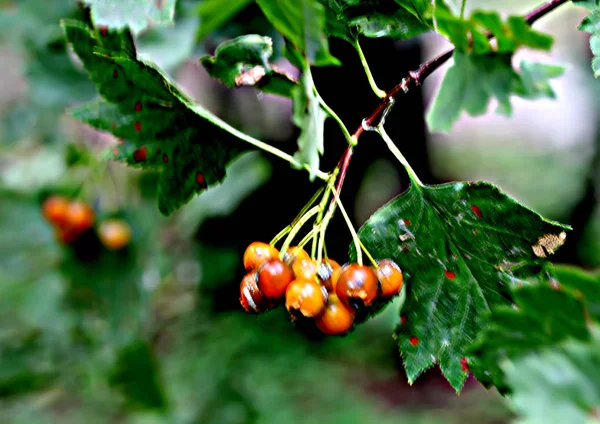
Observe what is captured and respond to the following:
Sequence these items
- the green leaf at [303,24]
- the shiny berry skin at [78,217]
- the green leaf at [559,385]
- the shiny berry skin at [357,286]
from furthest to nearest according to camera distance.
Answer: the shiny berry skin at [78,217] < the shiny berry skin at [357,286] < the green leaf at [303,24] < the green leaf at [559,385]

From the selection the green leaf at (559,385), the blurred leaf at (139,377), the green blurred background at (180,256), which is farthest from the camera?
the blurred leaf at (139,377)

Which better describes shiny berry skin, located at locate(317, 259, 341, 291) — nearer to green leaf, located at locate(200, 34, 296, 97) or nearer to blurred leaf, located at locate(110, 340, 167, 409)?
green leaf, located at locate(200, 34, 296, 97)

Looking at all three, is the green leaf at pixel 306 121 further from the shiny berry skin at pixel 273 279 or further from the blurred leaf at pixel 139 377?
the blurred leaf at pixel 139 377

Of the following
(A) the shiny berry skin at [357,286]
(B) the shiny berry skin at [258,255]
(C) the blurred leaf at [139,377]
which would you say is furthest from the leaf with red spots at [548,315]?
(C) the blurred leaf at [139,377]

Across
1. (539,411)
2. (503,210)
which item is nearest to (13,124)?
(503,210)

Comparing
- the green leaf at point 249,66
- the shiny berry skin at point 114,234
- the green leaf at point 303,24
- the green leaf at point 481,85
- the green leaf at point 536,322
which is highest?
the green leaf at point 303,24

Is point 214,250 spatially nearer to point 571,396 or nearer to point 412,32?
point 412,32

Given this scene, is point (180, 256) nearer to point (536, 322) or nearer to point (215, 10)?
point (215, 10)
